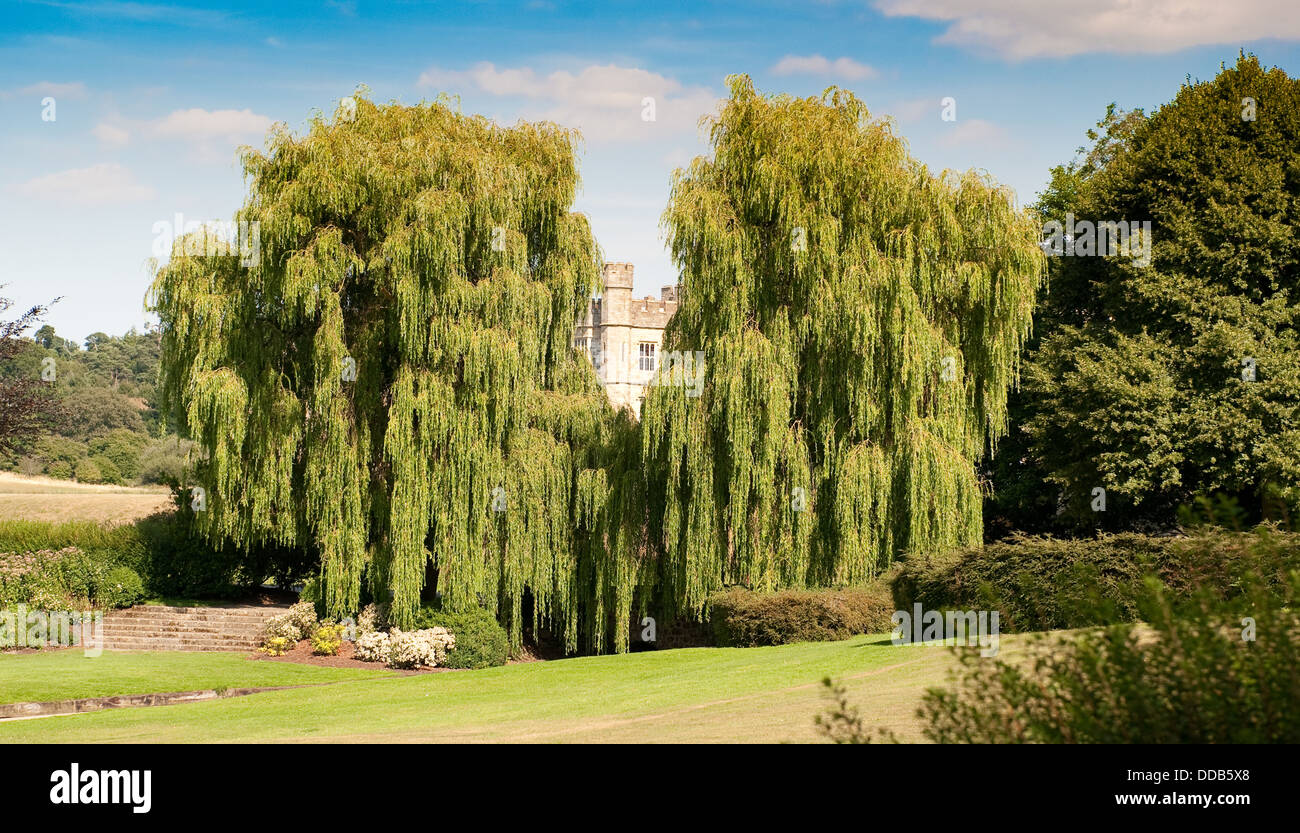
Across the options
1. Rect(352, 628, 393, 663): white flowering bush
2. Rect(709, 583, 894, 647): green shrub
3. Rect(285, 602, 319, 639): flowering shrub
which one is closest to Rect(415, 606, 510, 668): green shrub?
Rect(352, 628, 393, 663): white flowering bush

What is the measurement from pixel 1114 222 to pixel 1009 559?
55.9 ft

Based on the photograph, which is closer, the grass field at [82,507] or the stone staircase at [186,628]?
the stone staircase at [186,628]

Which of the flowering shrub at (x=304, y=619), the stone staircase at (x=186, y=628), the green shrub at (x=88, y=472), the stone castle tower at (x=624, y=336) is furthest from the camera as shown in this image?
the green shrub at (x=88, y=472)

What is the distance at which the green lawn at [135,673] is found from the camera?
1992cm

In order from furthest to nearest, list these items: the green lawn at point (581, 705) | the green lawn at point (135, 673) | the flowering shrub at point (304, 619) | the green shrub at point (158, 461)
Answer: the green shrub at point (158, 461), the flowering shrub at point (304, 619), the green lawn at point (135, 673), the green lawn at point (581, 705)

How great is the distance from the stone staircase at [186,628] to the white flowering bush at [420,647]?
3.81 meters

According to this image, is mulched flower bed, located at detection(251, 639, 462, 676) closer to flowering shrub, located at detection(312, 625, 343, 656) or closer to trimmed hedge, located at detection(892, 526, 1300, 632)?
flowering shrub, located at detection(312, 625, 343, 656)

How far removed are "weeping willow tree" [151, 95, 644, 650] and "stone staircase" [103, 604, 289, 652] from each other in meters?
2.14

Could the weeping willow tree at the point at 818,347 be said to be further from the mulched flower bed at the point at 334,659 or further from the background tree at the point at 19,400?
the background tree at the point at 19,400

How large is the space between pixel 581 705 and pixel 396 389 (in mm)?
12201

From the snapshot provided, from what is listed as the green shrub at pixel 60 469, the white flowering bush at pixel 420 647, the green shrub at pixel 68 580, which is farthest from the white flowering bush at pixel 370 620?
the green shrub at pixel 60 469

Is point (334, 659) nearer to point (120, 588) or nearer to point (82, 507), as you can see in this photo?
point (120, 588)
